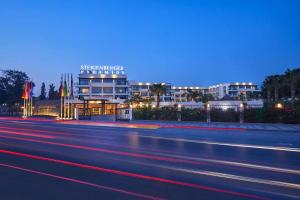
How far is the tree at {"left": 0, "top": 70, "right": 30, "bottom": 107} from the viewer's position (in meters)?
96.3

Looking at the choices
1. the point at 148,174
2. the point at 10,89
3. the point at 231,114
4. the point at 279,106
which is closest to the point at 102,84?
the point at 10,89

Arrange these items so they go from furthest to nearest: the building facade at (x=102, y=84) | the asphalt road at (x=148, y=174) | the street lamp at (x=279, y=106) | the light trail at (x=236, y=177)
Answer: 1. the building facade at (x=102, y=84)
2. the street lamp at (x=279, y=106)
3. the light trail at (x=236, y=177)
4. the asphalt road at (x=148, y=174)

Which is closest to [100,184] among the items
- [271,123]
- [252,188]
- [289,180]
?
[252,188]

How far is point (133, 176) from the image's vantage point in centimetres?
916

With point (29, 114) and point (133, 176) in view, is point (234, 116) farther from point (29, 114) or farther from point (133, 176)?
point (29, 114)

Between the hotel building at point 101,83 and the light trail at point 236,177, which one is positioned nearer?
the light trail at point 236,177

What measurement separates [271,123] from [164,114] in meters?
12.8

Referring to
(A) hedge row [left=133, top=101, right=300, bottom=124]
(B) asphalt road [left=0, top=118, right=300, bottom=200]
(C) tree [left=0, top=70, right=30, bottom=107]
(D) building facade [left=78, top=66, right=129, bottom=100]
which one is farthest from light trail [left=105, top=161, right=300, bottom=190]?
(D) building facade [left=78, top=66, right=129, bottom=100]

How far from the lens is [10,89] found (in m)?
97.3

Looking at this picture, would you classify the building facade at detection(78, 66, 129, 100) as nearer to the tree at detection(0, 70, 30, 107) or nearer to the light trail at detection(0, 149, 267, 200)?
the tree at detection(0, 70, 30, 107)

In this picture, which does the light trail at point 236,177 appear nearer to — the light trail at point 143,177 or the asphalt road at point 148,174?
the asphalt road at point 148,174

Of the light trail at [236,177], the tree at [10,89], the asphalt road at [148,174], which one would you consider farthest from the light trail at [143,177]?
the tree at [10,89]

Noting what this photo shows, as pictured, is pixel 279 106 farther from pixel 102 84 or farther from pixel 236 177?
pixel 102 84

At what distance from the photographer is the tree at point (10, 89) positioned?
9631 cm
